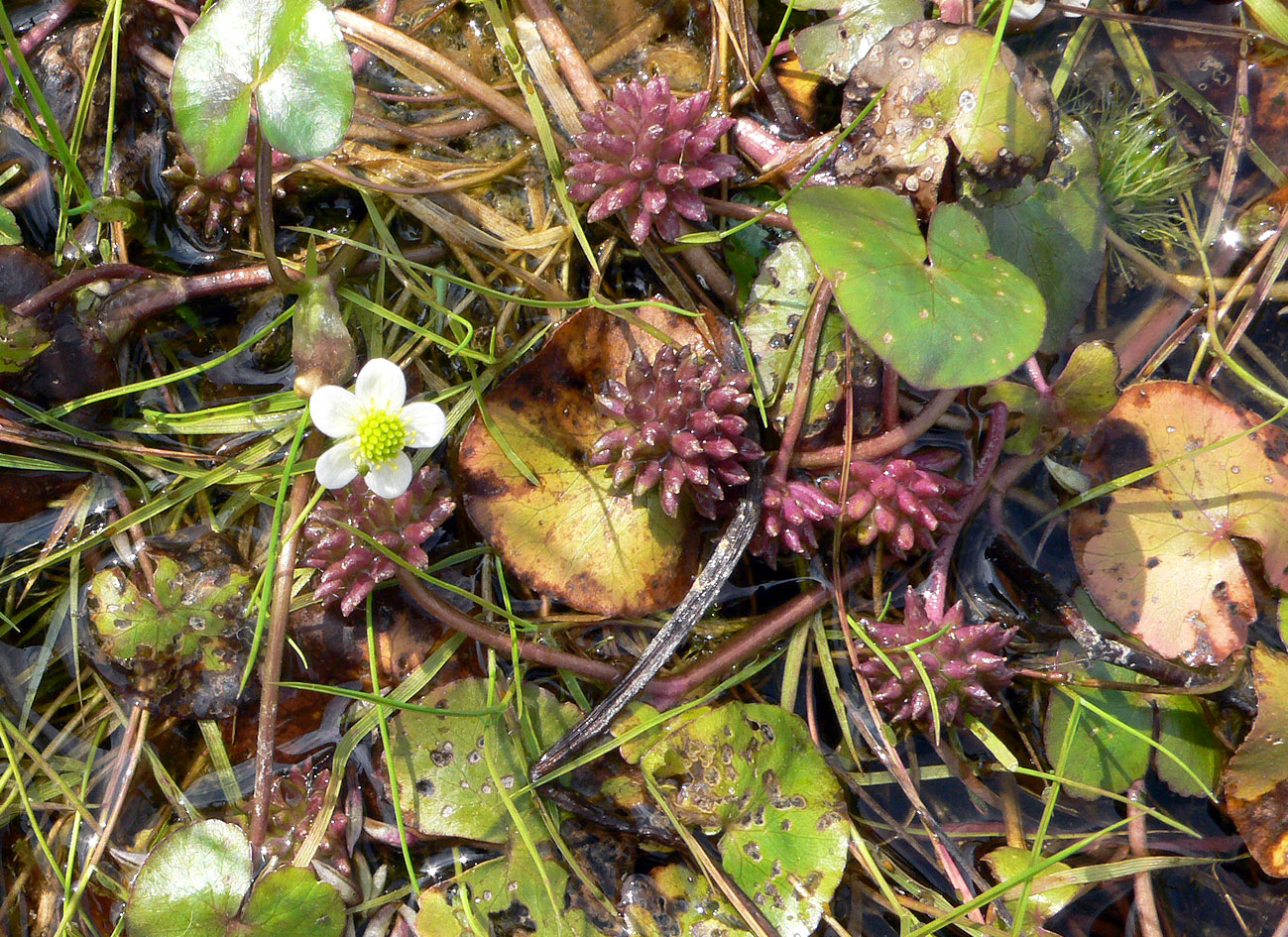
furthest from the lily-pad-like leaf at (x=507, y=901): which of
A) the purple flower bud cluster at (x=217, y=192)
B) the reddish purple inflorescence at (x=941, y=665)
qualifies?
the purple flower bud cluster at (x=217, y=192)

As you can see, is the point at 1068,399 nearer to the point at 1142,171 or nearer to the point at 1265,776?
the point at 1142,171

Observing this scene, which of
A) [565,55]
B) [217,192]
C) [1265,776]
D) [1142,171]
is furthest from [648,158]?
[1265,776]

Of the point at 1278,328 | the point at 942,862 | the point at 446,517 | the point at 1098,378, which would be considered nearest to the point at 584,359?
the point at 446,517

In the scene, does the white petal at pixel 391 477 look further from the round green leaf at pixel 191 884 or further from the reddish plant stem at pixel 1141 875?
the reddish plant stem at pixel 1141 875

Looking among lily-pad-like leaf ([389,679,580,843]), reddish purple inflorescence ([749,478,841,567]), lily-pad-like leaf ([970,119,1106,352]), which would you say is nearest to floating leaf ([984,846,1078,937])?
reddish purple inflorescence ([749,478,841,567])

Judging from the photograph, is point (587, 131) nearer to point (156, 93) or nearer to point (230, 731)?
point (156, 93)

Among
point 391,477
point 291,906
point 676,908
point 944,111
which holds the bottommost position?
point 676,908
